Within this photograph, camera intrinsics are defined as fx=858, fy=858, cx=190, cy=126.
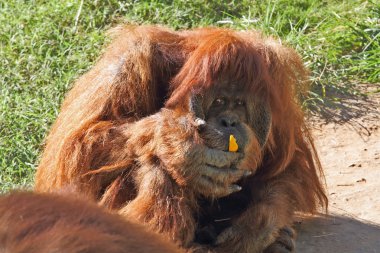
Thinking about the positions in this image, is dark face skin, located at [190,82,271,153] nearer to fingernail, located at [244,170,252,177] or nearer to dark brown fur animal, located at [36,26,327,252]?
dark brown fur animal, located at [36,26,327,252]

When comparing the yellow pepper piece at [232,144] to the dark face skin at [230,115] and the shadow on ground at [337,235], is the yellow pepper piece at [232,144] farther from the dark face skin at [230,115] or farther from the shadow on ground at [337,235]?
the shadow on ground at [337,235]

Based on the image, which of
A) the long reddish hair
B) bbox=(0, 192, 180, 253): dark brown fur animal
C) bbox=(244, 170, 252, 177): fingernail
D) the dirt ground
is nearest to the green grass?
the dirt ground

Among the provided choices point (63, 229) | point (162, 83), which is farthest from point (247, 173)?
point (63, 229)

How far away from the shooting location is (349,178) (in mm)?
5023

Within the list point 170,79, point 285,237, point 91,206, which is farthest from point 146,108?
point 91,206

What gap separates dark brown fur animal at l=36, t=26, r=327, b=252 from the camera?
12.5ft

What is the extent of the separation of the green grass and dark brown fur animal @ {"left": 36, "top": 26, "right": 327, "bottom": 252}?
4.07 ft

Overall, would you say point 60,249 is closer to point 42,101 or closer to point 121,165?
point 121,165

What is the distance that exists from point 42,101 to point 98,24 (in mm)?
897

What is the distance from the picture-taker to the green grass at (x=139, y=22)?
5473mm

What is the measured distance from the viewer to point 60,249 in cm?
178

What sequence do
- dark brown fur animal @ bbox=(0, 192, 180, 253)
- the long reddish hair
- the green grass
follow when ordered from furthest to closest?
the green grass
the long reddish hair
dark brown fur animal @ bbox=(0, 192, 180, 253)

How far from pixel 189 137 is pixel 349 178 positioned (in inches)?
62.0

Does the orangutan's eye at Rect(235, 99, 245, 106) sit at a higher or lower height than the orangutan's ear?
higher
